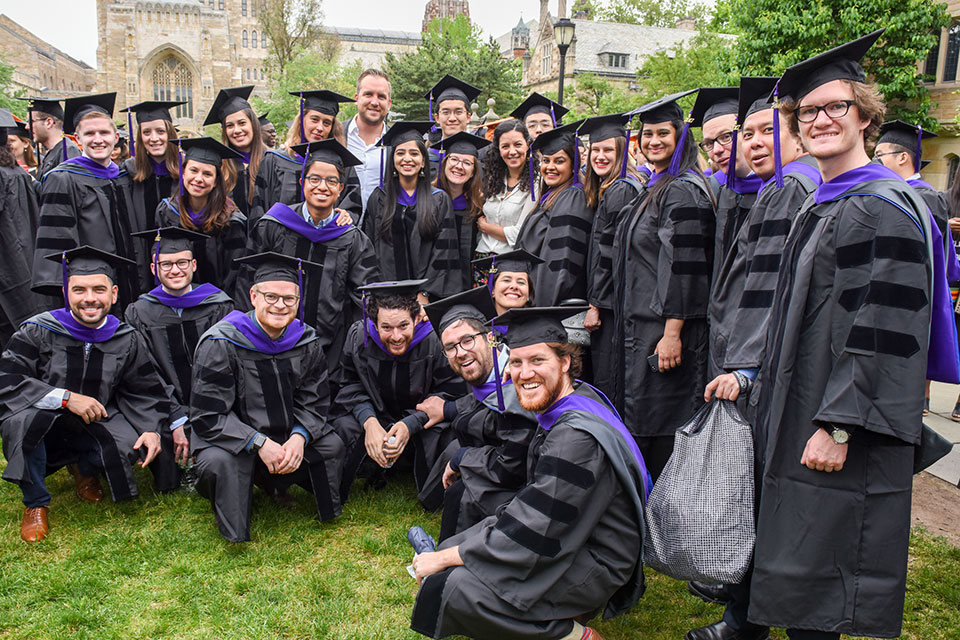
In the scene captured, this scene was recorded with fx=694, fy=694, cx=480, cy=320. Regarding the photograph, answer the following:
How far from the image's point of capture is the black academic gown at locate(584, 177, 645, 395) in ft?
13.5

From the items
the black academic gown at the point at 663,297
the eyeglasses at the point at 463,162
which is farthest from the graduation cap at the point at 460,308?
the eyeglasses at the point at 463,162

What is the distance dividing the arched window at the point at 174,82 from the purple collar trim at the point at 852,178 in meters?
60.6

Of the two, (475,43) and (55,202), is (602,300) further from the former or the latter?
(475,43)

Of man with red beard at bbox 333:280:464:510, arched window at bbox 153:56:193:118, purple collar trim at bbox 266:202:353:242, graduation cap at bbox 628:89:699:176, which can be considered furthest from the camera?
arched window at bbox 153:56:193:118

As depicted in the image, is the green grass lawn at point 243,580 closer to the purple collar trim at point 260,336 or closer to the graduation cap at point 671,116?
the purple collar trim at point 260,336

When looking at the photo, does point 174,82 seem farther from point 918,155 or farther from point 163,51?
point 918,155

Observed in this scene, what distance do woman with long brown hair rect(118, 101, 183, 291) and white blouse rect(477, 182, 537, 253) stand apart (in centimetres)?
234

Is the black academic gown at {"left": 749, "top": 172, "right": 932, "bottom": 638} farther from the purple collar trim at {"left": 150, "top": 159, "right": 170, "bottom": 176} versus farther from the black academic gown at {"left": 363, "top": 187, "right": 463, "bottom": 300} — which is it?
the purple collar trim at {"left": 150, "top": 159, "right": 170, "bottom": 176}

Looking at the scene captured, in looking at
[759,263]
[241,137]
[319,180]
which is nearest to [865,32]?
[241,137]

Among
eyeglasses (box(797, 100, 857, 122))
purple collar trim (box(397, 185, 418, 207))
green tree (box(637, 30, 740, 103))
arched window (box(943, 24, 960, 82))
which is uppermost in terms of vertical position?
green tree (box(637, 30, 740, 103))

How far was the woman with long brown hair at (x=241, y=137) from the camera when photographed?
5.30m

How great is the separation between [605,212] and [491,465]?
1.73 meters

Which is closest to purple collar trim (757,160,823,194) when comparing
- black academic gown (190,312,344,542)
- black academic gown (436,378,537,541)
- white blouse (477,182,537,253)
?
black academic gown (436,378,537,541)

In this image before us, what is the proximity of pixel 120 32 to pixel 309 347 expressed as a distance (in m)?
61.6
